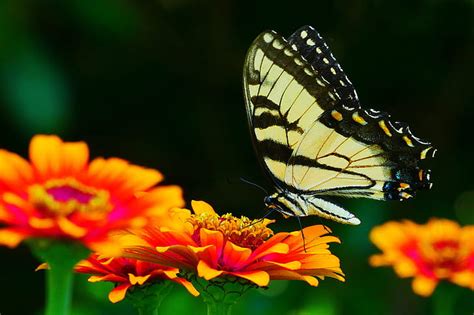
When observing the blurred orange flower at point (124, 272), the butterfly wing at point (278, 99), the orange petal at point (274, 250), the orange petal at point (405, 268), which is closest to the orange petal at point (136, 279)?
the blurred orange flower at point (124, 272)

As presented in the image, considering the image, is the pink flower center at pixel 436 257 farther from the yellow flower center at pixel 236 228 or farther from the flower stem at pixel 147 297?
the flower stem at pixel 147 297

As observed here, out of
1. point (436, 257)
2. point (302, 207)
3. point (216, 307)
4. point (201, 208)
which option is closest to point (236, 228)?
point (201, 208)

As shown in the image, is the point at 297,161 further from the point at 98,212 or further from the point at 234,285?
the point at 98,212

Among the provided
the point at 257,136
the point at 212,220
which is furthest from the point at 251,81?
the point at 212,220

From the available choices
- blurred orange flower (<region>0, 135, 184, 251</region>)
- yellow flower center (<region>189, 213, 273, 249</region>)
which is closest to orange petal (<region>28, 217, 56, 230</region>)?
blurred orange flower (<region>0, 135, 184, 251</region>)

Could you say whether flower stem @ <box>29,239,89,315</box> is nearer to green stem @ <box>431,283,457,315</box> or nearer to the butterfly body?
the butterfly body
